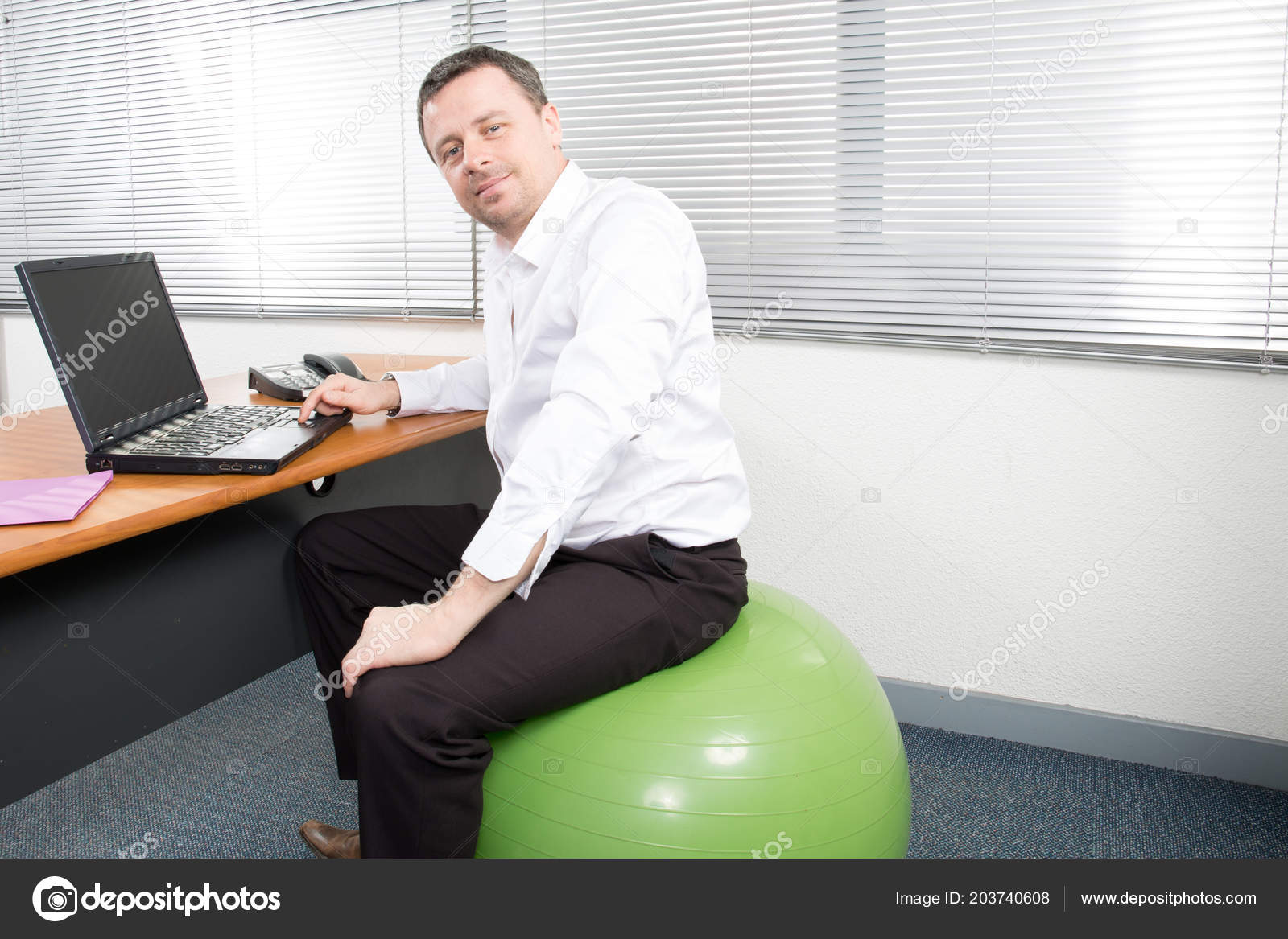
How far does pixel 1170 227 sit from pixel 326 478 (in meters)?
1.89

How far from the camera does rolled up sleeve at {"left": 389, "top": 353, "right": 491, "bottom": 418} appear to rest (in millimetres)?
2061

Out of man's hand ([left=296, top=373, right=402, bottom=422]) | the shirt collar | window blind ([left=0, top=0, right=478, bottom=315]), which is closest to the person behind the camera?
the shirt collar

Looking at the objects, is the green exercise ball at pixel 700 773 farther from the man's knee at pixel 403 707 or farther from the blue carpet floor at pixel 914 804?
the blue carpet floor at pixel 914 804

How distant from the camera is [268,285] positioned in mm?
2977

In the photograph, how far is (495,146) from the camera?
5.55ft

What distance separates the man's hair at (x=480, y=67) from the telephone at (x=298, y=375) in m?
0.66

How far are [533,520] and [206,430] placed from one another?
744mm

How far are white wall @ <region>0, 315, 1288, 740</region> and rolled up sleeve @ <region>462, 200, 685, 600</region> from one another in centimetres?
96

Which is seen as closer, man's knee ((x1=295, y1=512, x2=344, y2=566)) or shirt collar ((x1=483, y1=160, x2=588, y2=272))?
shirt collar ((x1=483, y1=160, x2=588, y2=272))

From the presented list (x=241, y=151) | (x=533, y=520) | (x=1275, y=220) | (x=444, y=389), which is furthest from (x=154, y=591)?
(x=1275, y=220)
